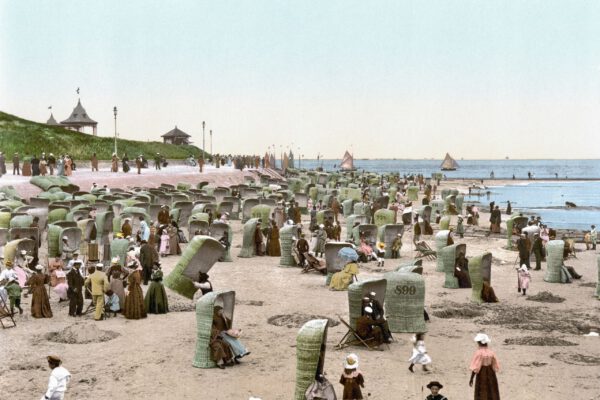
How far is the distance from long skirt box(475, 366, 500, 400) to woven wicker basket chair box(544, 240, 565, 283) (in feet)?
39.6

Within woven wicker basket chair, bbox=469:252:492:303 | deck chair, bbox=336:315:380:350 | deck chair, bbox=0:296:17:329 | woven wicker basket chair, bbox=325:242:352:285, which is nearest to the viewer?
deck chair, bbox=336:315:380:350

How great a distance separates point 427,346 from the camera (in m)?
14.0

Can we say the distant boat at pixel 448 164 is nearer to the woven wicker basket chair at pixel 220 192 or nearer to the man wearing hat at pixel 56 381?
the woven wicker basket chair at pixel 220 192

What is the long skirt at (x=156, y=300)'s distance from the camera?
650 inches

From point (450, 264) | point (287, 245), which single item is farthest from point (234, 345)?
point (287, 245)

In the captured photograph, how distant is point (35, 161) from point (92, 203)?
18.2 metres

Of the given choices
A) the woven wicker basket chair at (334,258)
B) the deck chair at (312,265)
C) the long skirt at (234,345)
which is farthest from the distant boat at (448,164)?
the long skirt at (234,345)

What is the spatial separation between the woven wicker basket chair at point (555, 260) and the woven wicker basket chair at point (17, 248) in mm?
15745

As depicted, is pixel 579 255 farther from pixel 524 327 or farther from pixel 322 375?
pixel 322 375

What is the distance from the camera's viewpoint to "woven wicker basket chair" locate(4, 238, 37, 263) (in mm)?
19312

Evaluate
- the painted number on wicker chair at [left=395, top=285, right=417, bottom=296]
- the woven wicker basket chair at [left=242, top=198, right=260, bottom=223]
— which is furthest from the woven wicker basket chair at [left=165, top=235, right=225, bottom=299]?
the woven wicker basket chair at [left=242, top=198, right=260, bottom=223]

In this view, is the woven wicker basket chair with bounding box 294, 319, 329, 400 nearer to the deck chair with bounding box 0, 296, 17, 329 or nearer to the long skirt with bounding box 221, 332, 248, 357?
the long skirt with bounding box 221, 332, 248, 357

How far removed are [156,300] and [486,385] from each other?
888 centimetres

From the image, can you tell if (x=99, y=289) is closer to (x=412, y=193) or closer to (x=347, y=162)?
(x=412, y=193)
